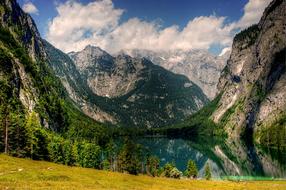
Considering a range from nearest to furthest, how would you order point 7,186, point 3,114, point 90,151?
point 7,186, point 3,114, point 90,151

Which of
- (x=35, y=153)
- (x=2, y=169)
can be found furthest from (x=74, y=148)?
(x=2, y=169)

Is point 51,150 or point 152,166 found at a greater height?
point 51,150

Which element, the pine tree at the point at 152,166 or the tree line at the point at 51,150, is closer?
the tree line at the point at 51,150

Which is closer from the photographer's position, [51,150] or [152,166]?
[51,150]

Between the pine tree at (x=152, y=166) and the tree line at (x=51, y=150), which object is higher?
the tree line at (x=51, y=150)

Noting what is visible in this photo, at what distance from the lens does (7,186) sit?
50.2m

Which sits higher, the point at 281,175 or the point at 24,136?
the point at 24,136

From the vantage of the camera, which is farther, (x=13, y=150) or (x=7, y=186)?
(x=13, y=150)

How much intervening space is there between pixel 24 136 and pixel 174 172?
6924cm

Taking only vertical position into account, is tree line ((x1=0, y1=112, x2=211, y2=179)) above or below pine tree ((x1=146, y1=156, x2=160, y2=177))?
above

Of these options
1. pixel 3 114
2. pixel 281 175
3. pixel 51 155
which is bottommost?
pixel 281 175

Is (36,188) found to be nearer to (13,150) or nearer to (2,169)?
(2,169)

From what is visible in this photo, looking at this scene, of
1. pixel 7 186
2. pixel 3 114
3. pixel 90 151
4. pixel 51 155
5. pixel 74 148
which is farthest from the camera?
pixel 90 151

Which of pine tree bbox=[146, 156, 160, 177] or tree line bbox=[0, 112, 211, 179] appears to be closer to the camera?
tree line bbox=[0, 112, 211, 179]
